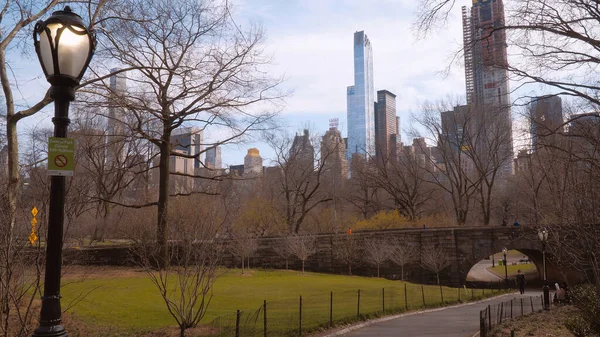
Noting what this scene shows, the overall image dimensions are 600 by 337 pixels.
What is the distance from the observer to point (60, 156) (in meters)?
4.15

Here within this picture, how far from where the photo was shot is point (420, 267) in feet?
116

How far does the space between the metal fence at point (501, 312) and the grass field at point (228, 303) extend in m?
3.28

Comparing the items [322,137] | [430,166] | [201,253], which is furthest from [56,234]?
[430,166]

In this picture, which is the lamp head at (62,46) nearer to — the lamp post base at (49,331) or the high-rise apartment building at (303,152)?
the lamp post base at (49,331)

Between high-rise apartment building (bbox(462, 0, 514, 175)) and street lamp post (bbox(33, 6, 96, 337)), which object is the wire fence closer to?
street lamp post (bbox(33, 6, 96, 337))

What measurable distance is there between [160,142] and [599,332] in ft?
63.6

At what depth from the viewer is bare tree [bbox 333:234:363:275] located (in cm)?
3494

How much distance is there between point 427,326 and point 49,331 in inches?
513

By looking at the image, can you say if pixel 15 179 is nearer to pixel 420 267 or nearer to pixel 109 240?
pixel 420 267

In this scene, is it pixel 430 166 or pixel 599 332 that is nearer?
pixel 599 332

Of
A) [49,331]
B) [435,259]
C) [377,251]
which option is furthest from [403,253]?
[49,331]

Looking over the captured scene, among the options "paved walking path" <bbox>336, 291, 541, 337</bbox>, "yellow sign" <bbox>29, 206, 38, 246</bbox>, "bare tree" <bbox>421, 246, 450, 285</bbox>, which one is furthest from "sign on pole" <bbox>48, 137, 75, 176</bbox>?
"bare tree" <bbox>421, 246, 450, 285</bbox>

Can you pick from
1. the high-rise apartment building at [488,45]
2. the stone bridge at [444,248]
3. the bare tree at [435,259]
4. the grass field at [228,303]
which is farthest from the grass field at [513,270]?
the high-rise apartment building at [488,45]

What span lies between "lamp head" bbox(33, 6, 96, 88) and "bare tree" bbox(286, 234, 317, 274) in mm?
29436
